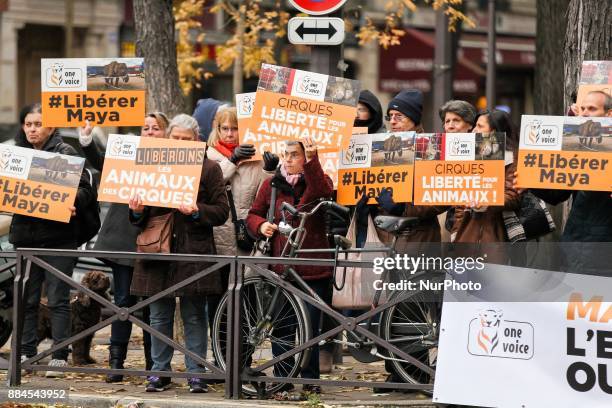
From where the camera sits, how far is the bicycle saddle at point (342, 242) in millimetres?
8891

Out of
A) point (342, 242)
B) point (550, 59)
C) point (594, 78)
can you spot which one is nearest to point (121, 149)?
point (342, 242)

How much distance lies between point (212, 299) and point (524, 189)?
2.34 m

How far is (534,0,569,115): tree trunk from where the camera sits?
52.6 feet

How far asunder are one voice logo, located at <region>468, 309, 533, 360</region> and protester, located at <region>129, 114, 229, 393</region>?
182 cm

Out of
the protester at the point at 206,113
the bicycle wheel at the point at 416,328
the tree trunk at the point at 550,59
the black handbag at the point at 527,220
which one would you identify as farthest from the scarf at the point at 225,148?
the tree trunk at the point at 550,59

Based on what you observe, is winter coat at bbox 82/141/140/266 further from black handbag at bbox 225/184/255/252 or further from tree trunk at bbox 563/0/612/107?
tree trunk at bbox 563/0/612/107

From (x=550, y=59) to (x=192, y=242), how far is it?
826 cm

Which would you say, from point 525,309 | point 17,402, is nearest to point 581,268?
point 525,309

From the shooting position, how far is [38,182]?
31.6 feet

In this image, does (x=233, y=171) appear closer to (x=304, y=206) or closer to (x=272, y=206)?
(x=272, y=206)

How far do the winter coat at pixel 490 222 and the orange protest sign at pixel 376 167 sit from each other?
419 mm

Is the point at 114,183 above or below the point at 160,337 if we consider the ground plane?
above

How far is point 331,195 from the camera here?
9.32 metres

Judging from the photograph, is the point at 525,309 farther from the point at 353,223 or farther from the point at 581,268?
the point at 353,223
